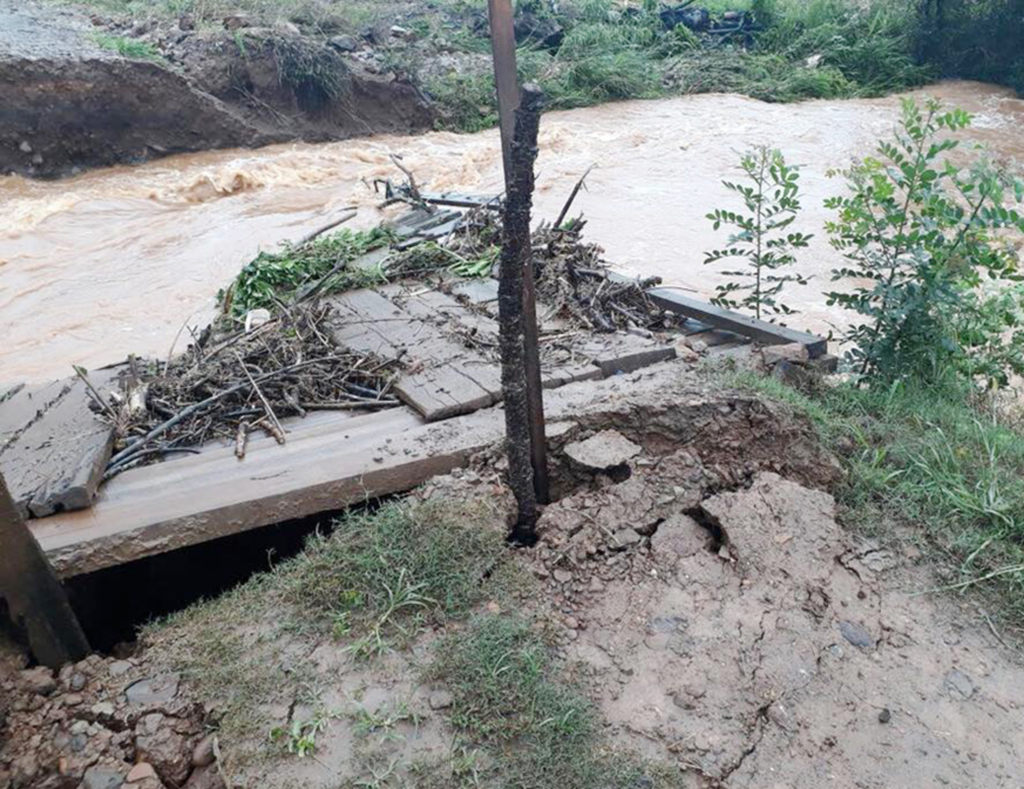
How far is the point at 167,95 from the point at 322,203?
3514 millimetres

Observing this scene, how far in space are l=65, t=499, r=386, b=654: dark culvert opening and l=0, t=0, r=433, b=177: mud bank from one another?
30.0 feet

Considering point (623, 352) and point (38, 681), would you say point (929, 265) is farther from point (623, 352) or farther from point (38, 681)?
point (38, 681)

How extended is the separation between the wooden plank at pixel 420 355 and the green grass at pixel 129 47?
8.63m

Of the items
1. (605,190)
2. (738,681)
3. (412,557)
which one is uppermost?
(412,557)

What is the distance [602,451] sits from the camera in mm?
3188

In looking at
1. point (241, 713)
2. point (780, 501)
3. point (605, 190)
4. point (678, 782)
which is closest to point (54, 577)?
point (241, 713)

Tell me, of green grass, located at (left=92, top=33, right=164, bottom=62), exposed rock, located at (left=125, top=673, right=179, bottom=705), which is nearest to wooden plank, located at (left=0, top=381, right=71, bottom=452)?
exposed rock, located at (left=125, top=673, right=179, bottom=705)

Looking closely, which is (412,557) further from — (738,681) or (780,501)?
(780,501)

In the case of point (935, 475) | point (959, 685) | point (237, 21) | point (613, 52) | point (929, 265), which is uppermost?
point (237, 21)

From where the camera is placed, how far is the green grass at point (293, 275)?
4.91 m

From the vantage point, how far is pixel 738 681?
7.97 feet

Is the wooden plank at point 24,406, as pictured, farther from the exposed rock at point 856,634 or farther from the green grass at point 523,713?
the exposed rock at point 856,634

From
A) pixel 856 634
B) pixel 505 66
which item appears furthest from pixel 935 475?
pixel 505 66

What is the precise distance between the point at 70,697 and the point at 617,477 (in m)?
1.93
